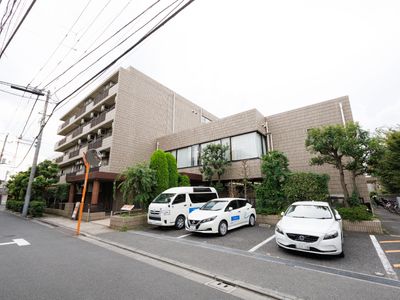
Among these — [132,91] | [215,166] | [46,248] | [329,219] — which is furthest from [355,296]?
[132,91]

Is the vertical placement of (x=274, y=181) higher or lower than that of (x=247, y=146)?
A: lower

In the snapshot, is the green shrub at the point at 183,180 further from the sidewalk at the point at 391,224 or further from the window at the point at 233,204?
the sidewalk at the point at 391,224

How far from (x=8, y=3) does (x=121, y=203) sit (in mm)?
14456

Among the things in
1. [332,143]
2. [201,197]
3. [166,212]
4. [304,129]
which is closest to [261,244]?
[166,212]

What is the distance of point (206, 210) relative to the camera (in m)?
8.93

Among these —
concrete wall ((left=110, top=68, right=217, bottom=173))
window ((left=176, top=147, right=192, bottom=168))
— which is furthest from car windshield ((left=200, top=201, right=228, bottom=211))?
concrete wall ((left=110, top=68, right=217, bottom=173))

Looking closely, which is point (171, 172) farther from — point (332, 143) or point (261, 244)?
point (332, 143)

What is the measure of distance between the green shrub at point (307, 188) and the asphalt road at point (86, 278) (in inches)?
310

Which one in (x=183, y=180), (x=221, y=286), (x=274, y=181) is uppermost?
(x=183, y=180)

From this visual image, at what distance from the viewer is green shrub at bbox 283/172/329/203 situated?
9.67m

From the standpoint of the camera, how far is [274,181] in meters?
11.0

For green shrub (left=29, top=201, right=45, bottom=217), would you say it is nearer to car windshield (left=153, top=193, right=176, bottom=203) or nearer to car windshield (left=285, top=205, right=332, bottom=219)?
car windshield (left=153, top=193, right=176, bottom=203)

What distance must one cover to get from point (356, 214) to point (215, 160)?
8172 mm

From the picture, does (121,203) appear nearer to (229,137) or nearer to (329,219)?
(229,137)
